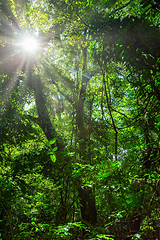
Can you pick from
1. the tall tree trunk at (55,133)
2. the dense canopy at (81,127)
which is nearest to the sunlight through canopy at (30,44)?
the dense canopy at (81,127)

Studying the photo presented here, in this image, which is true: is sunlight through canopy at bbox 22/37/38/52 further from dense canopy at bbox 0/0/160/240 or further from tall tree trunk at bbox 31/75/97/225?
tall tree trunk at bbox 31/75/97/225

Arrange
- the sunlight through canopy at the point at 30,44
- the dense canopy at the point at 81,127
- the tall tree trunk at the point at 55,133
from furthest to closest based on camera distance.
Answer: the sunlight through canopy at the point at 30,44 < the tall tree trunk at the point at 55,133 < the dense canopy at the point at 81,127

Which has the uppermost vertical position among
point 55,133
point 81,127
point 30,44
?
point 30,44

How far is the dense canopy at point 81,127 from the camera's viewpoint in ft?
4.99

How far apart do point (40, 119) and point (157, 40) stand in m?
4.30

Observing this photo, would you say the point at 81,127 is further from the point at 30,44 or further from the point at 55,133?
the point at 30,44

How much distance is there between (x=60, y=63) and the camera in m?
7.74

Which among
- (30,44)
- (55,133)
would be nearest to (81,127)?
(55,133)

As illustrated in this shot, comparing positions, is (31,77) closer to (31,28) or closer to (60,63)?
(31,28)

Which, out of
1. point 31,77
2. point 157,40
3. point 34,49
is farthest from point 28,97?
point 157,40

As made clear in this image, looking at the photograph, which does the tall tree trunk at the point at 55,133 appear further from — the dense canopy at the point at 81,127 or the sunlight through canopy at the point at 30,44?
the sunlight through canopy at the point at 30,44

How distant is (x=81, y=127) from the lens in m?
5.07

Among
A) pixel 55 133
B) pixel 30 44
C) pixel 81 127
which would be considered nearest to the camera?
pixel 55 133

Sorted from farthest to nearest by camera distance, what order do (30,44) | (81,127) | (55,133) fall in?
(30,44) < (81,127) < (55,133)
